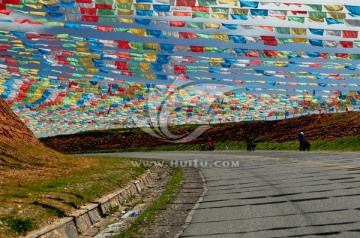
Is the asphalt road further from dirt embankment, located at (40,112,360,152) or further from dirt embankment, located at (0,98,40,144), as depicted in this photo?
dirt embankment, located at (40,112,360,152)

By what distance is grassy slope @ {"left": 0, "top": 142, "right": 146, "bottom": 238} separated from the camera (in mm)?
9344

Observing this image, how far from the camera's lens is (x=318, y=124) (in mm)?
62250

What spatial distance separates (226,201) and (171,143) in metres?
69.4

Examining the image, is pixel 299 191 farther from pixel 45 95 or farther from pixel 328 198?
pixel 45 95

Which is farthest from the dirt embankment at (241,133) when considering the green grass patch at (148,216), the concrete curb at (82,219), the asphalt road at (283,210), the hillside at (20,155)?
the concrete curb at (82,219)

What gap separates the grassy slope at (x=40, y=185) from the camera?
934 centimetres

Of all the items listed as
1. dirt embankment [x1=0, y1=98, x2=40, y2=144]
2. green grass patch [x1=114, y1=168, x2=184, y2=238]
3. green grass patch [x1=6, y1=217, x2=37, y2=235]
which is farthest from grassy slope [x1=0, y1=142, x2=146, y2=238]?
green grass patch [x1=114, y1=168, x2=184, y2=238]

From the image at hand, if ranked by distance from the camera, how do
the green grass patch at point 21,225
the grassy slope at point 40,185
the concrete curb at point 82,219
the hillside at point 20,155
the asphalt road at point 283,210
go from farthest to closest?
1. the hillside at point 20,155
2. the grassy slope at point 40,185
3. the concrete curb at point 82,219
4. the green grass patch at point 21,225
5. the asphalt road at point 283,210

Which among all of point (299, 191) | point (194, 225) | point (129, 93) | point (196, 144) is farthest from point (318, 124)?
point (194, 225)

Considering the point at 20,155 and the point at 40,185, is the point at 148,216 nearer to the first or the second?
the point at 40,185

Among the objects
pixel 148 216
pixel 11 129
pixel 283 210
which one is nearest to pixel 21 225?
pixel 148 216

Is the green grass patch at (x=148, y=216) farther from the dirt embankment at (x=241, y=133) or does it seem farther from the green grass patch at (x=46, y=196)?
the dirt embankment at (x=241, y=133)

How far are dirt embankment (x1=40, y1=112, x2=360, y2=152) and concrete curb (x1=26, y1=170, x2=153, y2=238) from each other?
4031cm

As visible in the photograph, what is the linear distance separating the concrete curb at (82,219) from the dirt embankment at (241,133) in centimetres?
4031
